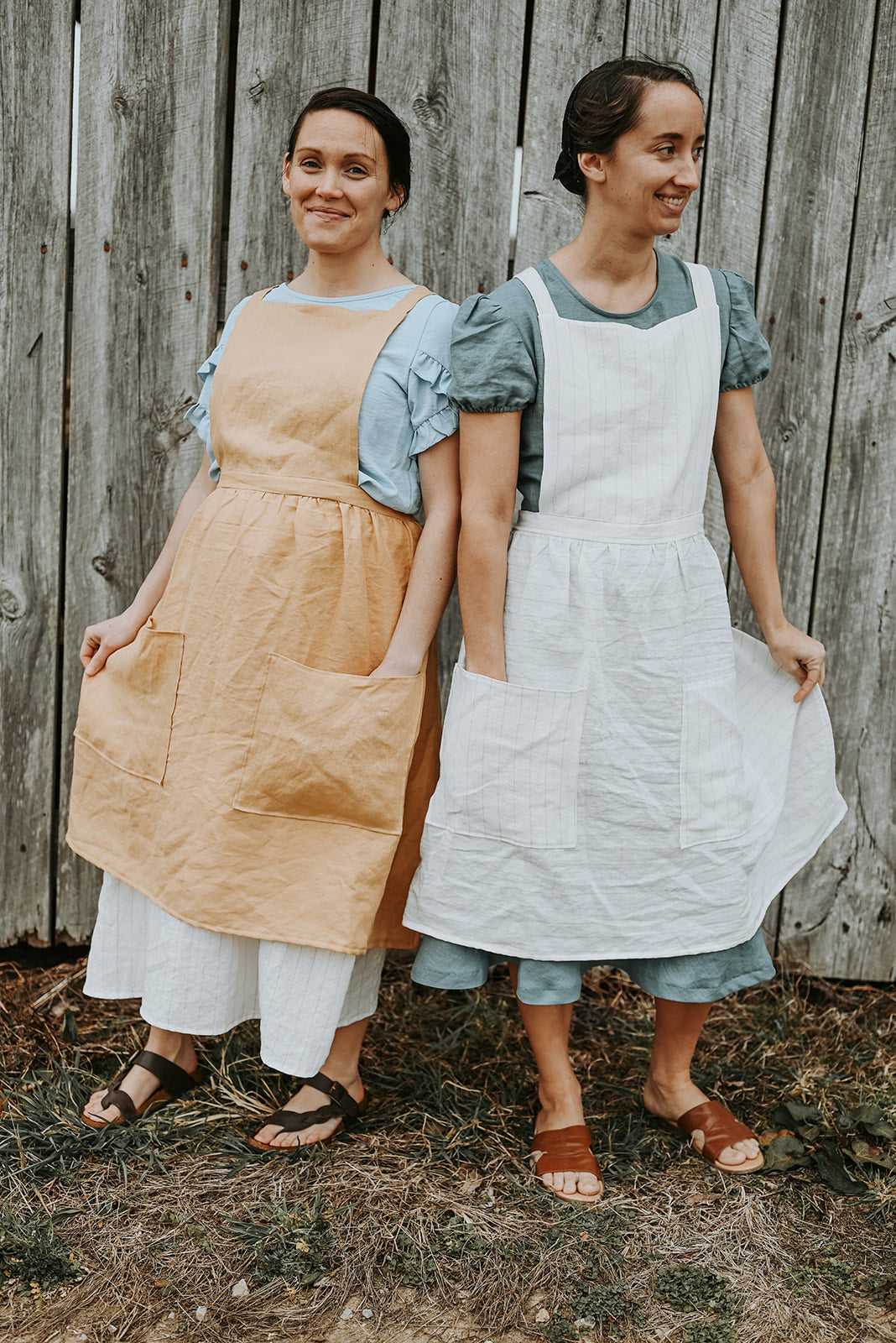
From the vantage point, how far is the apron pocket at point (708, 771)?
6.53ft

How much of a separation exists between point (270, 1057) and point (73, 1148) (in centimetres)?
43

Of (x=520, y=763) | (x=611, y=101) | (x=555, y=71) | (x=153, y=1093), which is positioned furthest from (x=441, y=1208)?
(x=555, y=71)

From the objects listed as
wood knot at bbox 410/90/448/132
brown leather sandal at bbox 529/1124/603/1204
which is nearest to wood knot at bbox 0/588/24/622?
wood knot at bbox 410/90/448/132

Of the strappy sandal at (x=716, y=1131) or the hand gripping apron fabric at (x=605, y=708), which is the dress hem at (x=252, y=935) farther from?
the strappy sandal at (x=716, y=1131)

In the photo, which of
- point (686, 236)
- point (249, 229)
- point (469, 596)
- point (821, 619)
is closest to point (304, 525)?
point (469, 596)

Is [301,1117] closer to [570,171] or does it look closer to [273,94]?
[570,171]

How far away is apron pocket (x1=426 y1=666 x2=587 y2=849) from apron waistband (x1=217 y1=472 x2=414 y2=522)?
38 centimetres

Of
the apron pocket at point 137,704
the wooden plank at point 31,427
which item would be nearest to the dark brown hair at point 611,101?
the apron pocket at point 137,704

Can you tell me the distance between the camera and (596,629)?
1.95 meters

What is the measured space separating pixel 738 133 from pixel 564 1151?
2175 mm

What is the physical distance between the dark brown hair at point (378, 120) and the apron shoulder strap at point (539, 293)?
0.32 meters

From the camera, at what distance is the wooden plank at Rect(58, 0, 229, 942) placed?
245 centimetres

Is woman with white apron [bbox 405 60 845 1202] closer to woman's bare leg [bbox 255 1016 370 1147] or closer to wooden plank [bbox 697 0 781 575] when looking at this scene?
woman's bare leg [bbox 255 1016 370 1147]

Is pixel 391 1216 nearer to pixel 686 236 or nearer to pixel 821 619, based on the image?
pixel 821 619
